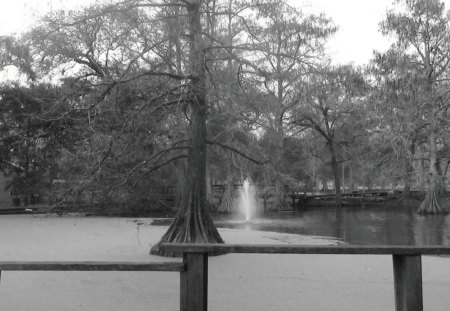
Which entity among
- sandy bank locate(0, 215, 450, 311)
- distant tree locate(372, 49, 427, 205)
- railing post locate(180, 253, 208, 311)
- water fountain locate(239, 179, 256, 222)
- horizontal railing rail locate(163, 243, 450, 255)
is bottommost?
sandy bank locate(0, 215, 450, 311)

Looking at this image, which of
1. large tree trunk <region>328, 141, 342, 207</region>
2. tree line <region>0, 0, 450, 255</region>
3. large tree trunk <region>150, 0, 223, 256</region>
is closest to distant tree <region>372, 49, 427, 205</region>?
large tree trunk <region>328, 141, 342, 207</region>

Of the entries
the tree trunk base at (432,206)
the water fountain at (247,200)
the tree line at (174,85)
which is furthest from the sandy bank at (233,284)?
the tree trunk base at (432,206)

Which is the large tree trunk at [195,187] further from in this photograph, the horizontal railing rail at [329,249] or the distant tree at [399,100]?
the distant tree at [399,100]

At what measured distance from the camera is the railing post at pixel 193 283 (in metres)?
3.80

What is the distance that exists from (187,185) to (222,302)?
5243mm

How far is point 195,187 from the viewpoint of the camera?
11.2 m

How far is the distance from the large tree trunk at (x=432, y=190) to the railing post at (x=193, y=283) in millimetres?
27967

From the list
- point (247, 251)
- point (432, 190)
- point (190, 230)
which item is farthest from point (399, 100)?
point (247, 251)

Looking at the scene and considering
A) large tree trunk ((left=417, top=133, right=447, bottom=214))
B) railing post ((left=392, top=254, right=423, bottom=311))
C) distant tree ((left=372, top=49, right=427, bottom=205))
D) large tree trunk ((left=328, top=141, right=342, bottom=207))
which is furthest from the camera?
large tree trunk ((left=328, top=141, right=342, bottom=207))

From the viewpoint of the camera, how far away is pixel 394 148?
31.8m

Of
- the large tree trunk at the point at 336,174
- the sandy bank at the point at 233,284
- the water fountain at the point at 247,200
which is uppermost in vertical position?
the large tree trunk at the point at 336,174

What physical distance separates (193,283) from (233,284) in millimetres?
4058

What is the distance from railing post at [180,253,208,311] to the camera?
3.80 meters

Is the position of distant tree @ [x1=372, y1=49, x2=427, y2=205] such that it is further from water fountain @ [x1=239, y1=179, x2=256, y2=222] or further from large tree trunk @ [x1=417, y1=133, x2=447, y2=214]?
water fountain @ [x1=239, y1=179, x2=256, y2=222]
